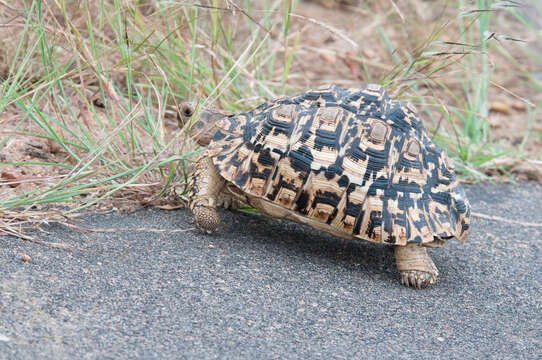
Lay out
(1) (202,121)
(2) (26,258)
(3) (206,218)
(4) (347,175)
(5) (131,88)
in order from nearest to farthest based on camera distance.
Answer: (2) (26,258) < (4) (347,175) < (3) (206,218) < (1) (202,121) < (5) (131,88)

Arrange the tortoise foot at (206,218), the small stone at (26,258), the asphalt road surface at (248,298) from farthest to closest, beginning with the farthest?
the tortoise foot at (206,218) < the small stone at (26,258) < the asphalt road surface at (248,298)

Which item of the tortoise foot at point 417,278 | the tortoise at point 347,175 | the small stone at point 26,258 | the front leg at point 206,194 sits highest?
the tortoise at point 347,175

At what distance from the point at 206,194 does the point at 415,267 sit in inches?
38.9

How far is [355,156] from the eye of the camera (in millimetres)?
2699

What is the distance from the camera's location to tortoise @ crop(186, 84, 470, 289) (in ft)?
8.81

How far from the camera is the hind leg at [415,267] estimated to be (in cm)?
271

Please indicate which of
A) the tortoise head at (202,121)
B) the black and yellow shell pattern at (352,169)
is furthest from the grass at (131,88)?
the black and yellow shell pattern at (352,169)

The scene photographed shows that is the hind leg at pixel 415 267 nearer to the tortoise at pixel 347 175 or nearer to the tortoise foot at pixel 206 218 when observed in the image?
the tortoise at pixel 347 175

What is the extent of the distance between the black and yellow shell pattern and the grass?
A: 0.39 m

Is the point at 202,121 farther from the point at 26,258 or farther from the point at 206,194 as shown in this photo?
the point at 26,258

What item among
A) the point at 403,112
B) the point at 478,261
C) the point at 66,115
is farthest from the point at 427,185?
the point at 66,115

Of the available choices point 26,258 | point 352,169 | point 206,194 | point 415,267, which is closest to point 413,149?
point 352,169

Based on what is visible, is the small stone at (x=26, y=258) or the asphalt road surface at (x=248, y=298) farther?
→ the small stone at (x=26, y=258)

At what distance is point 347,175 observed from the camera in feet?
8.79
